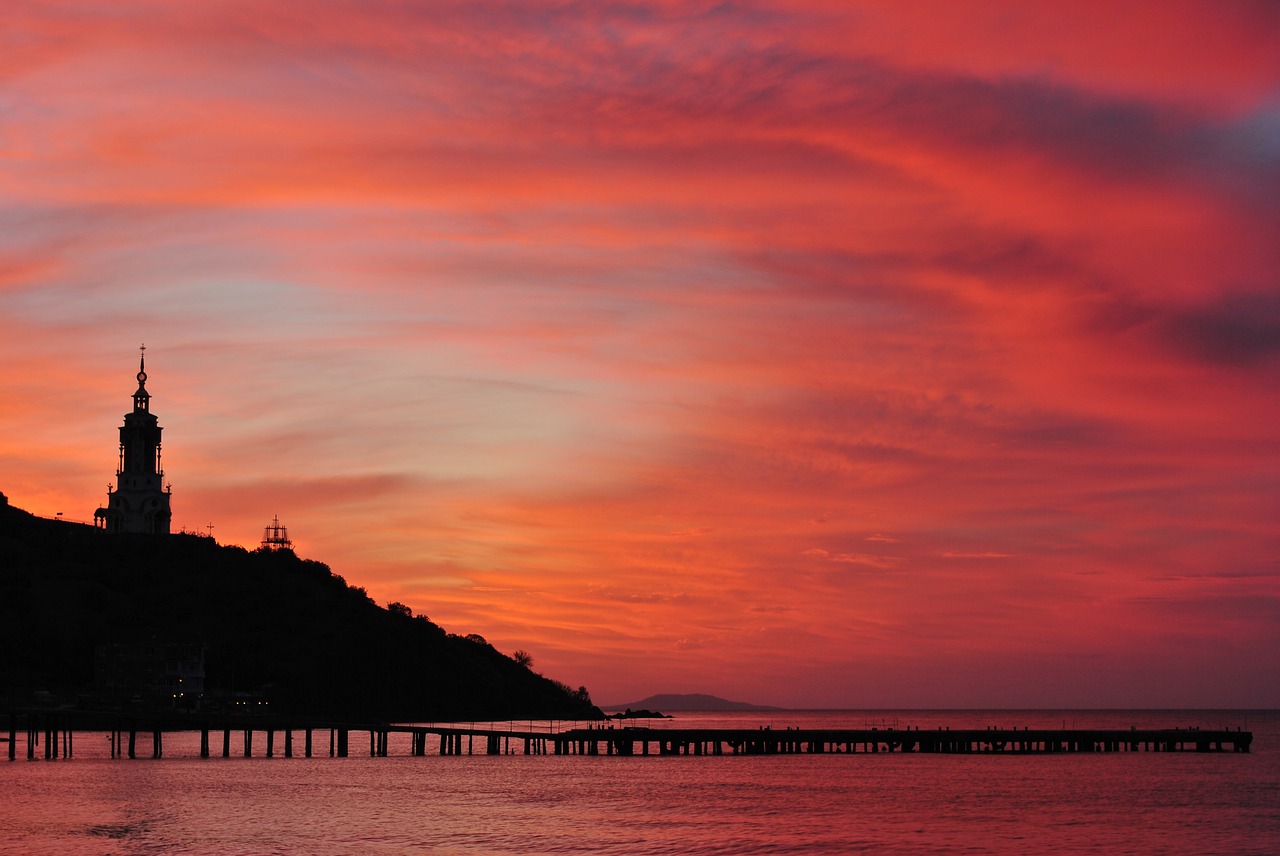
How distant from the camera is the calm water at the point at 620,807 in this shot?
75.0 m

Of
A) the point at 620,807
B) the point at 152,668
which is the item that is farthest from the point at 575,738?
the point at 152,668

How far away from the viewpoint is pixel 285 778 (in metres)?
112

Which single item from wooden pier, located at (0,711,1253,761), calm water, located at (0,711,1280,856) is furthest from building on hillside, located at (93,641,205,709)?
calm water, located at (0,711,1280,856)

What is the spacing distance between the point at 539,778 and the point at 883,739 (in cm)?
4999

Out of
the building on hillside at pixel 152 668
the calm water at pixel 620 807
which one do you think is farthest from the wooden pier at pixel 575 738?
the building on hillside at pixel 152 668

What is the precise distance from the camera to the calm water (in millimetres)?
75000

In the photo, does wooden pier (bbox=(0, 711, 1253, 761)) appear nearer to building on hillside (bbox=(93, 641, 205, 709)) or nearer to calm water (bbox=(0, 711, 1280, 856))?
calm water (bbox=(0, 711, 1280, 856))

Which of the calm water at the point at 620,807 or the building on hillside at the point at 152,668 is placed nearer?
the calm water at the point at 620,807

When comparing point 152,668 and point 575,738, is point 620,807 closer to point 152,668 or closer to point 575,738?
point 575,738

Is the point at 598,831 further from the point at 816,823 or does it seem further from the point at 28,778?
the point at 28,778

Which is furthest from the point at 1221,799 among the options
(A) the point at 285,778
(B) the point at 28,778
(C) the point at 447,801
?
(B) the point at 28,778

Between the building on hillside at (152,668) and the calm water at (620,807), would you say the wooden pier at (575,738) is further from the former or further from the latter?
the building on hillside at (152,668)

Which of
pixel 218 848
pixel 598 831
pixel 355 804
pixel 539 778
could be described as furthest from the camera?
pixel 539 778

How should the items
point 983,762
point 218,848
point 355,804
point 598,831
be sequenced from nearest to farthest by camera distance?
1. point 218,848
2. point 598,831
3. point 355,804
4. point 983,762
